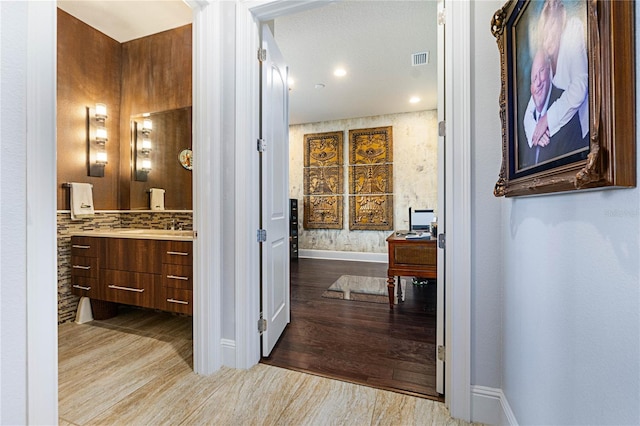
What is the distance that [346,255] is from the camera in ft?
19.4

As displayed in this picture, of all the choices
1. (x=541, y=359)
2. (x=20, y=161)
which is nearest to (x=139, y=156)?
(x=20, y=161)

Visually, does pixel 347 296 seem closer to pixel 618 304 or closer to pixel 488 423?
pixel 488 423

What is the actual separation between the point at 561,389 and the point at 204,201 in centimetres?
186

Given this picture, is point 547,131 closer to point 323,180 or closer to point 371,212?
point 371,212

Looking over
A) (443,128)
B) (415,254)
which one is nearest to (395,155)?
(415,254)

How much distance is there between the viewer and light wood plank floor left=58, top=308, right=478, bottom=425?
1.46 m

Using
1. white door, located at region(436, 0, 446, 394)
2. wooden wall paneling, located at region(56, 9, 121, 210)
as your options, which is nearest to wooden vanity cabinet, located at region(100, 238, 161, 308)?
wooden wall paneling, located at region(56, 9, 121, 210)

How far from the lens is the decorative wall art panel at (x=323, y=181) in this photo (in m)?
5.97

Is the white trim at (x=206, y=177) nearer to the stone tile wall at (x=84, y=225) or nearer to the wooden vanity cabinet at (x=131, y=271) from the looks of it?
the wooden vanity cabinet at (x=131, y=271)

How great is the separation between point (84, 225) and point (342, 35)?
10.7ft

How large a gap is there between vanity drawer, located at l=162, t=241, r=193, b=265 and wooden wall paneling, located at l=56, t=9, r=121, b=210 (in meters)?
1.31

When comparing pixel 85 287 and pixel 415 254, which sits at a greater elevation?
pixel 415 254

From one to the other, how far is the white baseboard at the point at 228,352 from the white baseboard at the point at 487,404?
1412 millimetres

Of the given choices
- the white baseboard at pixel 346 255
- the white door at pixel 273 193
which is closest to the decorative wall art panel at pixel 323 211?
the white baseboard at pixel 346 255
